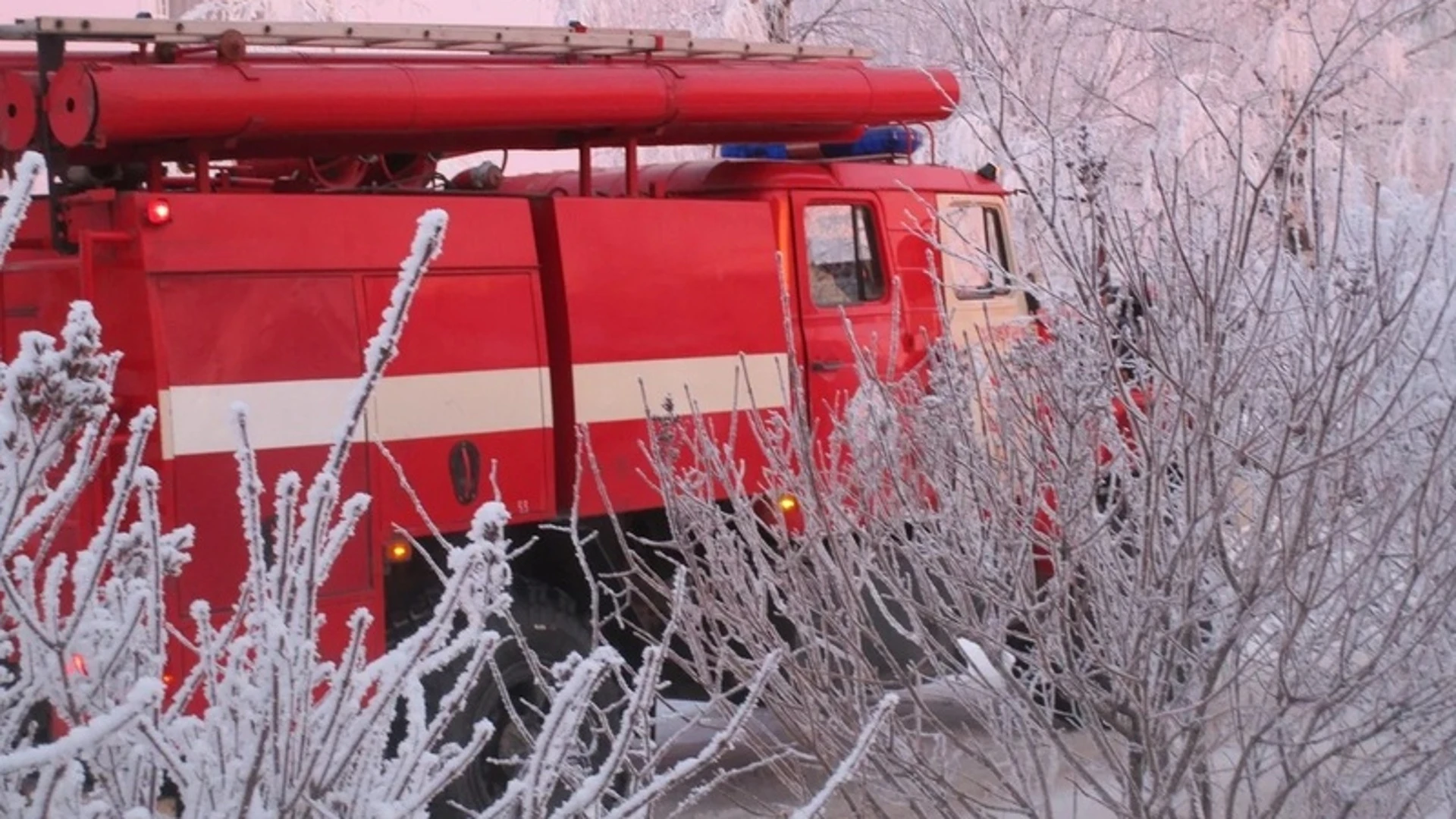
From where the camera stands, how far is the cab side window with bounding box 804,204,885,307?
8.30 m

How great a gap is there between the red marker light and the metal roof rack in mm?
580

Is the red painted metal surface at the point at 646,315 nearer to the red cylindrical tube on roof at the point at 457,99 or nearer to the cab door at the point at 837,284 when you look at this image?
the cab door at the point at 837,284

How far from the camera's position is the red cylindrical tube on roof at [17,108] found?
6422mm

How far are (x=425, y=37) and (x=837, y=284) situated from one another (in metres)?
2.11

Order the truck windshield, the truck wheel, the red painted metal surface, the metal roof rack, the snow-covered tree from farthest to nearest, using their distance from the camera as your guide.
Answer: the truck windshield, the red painted metal surface, the truck wheel, the metal roof rack, the snow-covered tree

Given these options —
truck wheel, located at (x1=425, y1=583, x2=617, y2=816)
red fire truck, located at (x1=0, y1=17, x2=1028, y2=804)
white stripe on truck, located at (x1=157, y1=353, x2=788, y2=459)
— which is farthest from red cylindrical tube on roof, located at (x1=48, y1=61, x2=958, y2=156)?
truck wheel, located at (x1=425, y1=583, x2=617, y2=816)

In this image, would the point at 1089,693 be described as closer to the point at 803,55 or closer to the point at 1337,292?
the point at 1337,292

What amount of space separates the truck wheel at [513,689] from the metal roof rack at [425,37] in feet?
6.65

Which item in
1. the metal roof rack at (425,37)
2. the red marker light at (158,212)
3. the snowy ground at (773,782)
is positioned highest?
the metal roof rack at (425,37)

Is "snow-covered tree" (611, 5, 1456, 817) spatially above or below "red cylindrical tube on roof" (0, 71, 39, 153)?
below

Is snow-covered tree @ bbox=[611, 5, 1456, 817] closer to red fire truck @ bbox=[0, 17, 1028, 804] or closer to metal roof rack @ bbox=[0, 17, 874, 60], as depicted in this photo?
red fire truck @ bbox=[0, 17, 1028, 804]

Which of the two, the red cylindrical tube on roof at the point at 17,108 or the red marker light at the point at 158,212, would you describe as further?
the red cylindrical tube on roof at the point at 17,108

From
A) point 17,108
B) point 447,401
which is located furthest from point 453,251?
point 17,108

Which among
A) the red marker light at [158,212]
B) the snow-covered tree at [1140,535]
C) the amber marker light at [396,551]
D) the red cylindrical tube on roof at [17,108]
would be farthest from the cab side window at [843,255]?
the snow-covered tree at [1140,535]
